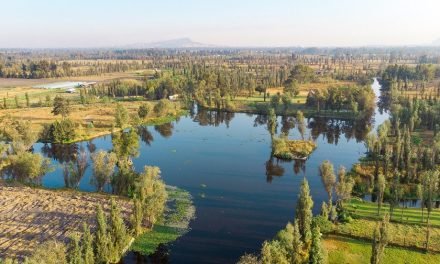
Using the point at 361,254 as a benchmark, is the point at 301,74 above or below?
above

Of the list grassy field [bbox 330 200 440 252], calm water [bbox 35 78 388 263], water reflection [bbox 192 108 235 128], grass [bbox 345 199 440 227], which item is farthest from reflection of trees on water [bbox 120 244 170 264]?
water reflection [bbox 192 108 235 128]

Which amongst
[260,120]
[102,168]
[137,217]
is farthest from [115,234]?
[260,120]

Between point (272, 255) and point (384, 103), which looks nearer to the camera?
point (272, 255)

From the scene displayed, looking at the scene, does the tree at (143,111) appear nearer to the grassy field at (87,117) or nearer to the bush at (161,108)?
the grassy field at (87,117)

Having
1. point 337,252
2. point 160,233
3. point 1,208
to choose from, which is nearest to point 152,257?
point 160,233

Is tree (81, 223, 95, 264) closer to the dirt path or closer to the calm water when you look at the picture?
the calm water

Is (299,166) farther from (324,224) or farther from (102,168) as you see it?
(102,168)
